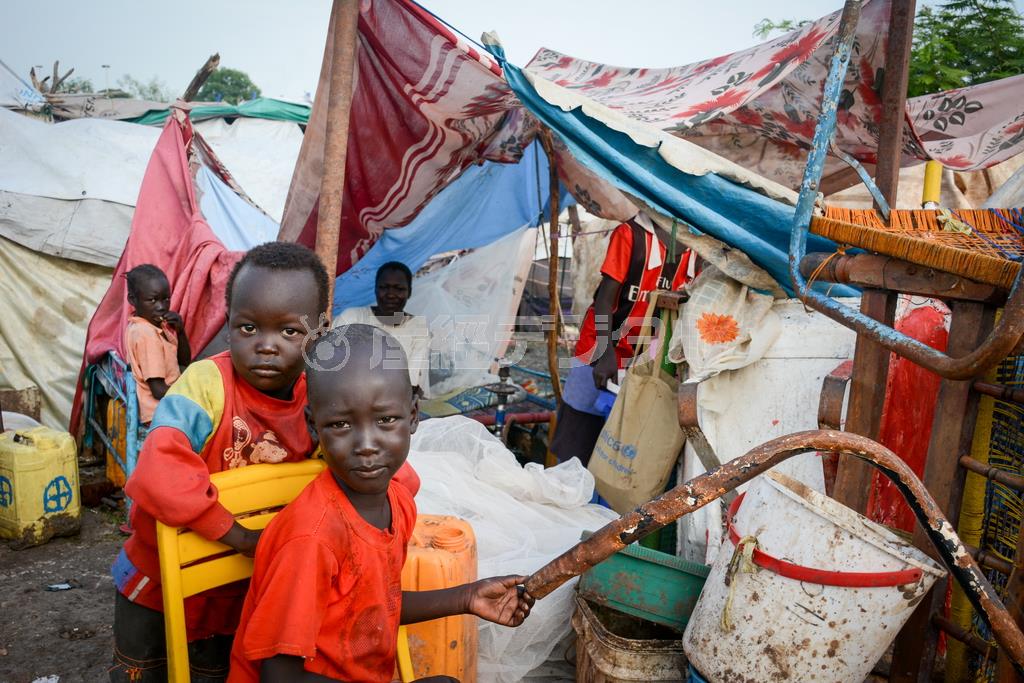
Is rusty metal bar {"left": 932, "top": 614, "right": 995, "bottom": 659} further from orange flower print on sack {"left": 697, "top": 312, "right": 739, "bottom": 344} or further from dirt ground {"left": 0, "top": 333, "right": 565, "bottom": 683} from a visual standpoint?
dirt ground {"left": 0, "top": 333, "right": 565, "bottom": 683}

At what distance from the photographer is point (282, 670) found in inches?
Answer: 48.1

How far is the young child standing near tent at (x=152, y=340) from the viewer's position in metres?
3.68

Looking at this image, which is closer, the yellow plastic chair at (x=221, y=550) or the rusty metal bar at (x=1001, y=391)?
the yellow plastic chair at (x=221, y=550)

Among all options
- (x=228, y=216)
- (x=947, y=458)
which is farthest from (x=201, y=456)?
(x=228, y=216)

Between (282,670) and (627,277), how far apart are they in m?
2.99

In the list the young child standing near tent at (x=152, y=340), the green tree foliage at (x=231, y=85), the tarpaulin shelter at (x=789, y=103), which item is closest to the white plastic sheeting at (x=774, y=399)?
the tarpaulin shelter at (x=789, y=103)

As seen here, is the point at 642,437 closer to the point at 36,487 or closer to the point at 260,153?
the point at 36,487

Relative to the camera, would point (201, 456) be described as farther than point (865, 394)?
No

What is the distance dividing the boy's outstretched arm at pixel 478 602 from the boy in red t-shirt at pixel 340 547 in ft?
0.35

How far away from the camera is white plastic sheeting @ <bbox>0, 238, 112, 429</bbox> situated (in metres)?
5.27

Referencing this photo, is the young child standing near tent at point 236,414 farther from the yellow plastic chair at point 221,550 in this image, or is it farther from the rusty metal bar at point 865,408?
the rusty metal bar at point 865,408

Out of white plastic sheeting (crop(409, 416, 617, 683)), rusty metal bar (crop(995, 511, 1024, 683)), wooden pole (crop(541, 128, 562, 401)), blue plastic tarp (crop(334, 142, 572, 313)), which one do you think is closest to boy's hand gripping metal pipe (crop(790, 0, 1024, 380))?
rusty metal bar (crop(995, 511, 1024, 683))

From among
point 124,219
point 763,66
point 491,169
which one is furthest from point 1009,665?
point 124,219

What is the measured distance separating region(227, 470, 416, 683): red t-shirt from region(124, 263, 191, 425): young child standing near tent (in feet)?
8.98
